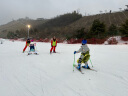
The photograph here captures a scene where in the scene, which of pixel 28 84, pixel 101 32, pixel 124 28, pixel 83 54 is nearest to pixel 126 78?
pixel 83 54

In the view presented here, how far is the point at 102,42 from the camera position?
17453 mm

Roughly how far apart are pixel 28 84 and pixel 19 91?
454 millimetres

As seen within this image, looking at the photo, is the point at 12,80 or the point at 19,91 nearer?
the point at 19,91

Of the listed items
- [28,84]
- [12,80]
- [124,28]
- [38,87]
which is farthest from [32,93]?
[124,28]

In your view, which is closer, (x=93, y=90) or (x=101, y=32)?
(x=93, y=90)

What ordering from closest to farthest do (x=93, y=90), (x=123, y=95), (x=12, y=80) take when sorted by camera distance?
(x=123, y=95) < (x=93, y=90) < (x=12, y=80)

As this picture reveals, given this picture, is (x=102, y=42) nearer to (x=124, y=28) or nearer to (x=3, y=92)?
(x=124, y=28)

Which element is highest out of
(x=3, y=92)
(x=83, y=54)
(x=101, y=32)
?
(x=101, y=32)

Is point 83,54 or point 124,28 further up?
point 124,28

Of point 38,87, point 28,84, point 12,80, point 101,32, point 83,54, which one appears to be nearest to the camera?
point 38,87

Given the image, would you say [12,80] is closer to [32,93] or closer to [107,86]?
[32,93]

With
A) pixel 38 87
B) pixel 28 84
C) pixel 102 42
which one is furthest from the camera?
pixel 102 42

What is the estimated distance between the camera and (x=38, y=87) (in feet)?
11.3

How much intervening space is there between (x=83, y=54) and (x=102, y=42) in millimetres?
14190
